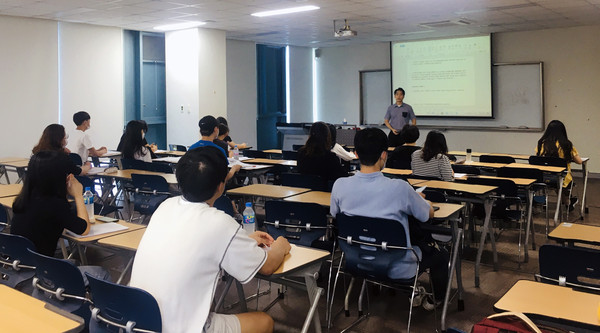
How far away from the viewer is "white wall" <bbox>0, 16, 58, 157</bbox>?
8.82 meters

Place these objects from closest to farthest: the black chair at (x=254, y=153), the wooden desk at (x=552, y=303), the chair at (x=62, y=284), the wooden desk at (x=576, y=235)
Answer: the wooden desk at (x=552, y=303) → the chair at (x=62, y=284) → the wooden desk at (x=576, y=235) → the black chair at (x=254, y=153)

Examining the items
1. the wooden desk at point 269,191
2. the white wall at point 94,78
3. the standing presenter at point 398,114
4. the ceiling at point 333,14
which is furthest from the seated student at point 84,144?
the standing presenter at point 398,114

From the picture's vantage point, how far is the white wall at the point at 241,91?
40.9 feet

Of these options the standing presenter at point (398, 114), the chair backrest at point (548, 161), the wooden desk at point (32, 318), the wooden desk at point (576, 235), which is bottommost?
the wooden desk at point (32, 318)

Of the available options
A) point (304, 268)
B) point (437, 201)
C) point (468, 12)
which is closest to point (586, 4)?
point (468, 12)

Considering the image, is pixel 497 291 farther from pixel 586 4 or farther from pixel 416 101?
pixel 416 101

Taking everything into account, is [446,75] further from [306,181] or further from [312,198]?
[312,198]

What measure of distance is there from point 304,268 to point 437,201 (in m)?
1.99

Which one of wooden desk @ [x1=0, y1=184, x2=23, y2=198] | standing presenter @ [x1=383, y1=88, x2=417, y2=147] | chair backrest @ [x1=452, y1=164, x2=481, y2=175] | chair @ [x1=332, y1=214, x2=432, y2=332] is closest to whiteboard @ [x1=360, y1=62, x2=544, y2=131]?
standing presenter @ [x1=383, y1=88, x2=417, y2=147]

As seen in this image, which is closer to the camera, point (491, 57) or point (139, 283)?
→ point (139, 283)

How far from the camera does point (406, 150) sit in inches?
259

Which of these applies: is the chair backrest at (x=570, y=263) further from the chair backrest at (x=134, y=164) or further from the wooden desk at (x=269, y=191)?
the chair backrest at (x=134, y=164)

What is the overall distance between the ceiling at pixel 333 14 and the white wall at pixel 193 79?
405mm

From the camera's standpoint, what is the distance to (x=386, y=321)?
3801 millimetres
